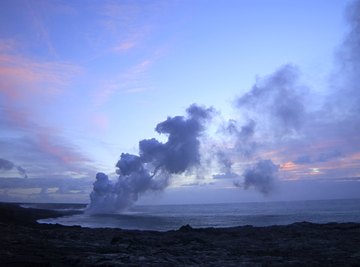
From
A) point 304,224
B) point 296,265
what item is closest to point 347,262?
point 296,265

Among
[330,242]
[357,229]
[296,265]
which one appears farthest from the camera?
[357,229]

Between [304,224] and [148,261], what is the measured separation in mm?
38218

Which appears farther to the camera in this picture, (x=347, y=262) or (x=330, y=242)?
(x=330, y=242)

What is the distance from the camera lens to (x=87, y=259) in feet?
88.7

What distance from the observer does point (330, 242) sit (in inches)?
1558

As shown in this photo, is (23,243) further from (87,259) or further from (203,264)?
(203,264)

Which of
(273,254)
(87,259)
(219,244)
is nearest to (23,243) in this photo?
(87,259)

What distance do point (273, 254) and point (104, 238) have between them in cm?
2093

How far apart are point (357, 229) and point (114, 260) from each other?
37.4 meters

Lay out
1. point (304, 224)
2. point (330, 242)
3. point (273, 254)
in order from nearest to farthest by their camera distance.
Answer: point (273, 254) → point (330, 242) → point (304, 224)

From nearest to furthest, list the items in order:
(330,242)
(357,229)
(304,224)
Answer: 1. (330,242)
2. (357,229)
3. (304,224)

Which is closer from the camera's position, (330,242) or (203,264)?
(203,264)

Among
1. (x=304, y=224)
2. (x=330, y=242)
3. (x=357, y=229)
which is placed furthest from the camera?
(x=304, y=224)

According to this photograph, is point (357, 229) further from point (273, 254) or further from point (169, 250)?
point (169, 250)
